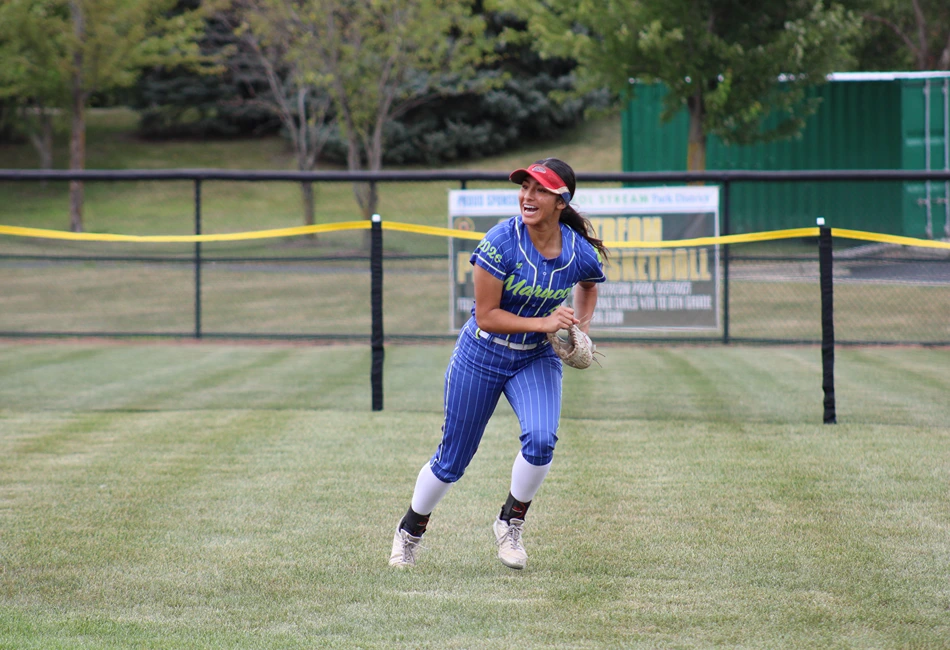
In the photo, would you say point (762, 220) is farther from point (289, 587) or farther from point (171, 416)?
point (289, 587)

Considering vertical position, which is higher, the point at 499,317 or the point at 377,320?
the point at 499,317

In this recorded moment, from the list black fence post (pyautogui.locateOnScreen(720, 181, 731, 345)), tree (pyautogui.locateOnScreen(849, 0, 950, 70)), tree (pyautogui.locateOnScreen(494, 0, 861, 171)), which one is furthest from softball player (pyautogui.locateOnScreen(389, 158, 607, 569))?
tree (pyautogui.locateOnScreen(849, 0, 950, 70))

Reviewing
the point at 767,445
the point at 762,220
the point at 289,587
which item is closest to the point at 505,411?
the point at 767,445

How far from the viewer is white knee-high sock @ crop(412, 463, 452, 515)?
4.83m

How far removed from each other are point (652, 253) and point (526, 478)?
868cm

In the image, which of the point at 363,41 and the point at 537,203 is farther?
the point at 363,41

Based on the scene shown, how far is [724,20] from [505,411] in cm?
1416

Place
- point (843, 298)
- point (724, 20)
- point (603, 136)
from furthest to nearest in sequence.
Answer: point (603, 136), point (724, 20), point (843, 298)

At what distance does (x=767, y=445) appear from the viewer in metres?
7.43

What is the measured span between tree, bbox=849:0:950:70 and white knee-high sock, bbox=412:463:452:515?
27741 mm

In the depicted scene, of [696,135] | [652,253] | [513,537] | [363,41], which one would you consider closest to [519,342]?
[513,537]

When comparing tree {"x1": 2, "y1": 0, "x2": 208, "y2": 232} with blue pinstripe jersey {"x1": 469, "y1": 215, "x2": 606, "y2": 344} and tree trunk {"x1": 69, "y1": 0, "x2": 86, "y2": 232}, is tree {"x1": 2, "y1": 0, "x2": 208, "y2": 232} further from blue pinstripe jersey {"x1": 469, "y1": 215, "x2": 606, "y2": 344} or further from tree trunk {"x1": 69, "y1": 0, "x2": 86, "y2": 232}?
blue pinstripe jersey {"x1": 469, "y1": 215, "x2": 606, "y2": 344}

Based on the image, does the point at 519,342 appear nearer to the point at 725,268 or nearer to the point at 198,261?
the point at 725,268

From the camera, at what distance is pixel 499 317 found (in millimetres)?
4512
